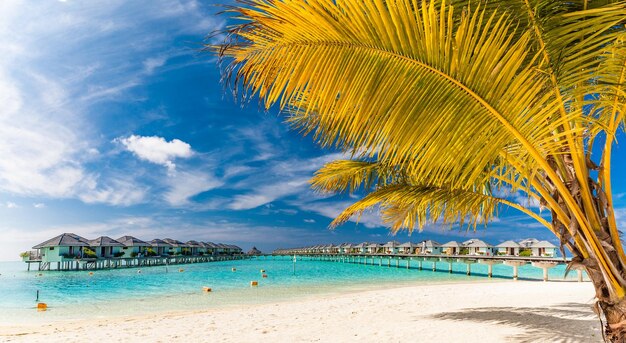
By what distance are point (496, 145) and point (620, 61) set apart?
1.01 meters

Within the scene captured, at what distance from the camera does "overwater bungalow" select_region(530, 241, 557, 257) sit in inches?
1710

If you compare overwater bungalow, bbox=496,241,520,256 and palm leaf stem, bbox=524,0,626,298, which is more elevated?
palm leaf stem, bbox=524,0,626,298

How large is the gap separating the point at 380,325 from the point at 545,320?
347 cm

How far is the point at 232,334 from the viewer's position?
8344 mm

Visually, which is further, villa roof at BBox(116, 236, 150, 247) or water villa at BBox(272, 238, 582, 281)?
villa roof at BBox(116, 236, 150, 247)

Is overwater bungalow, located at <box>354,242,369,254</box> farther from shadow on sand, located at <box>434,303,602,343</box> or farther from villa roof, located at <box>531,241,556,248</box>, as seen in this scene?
shadow on sand, located at <box>434,303,602,343</box>

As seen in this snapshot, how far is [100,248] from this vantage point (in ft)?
175

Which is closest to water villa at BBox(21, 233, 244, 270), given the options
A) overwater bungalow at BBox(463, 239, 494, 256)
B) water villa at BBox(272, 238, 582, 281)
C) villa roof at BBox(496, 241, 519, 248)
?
water villa at BBox(272, 238, 582, 281)

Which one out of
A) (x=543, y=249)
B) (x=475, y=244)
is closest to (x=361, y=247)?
(x=475, y=244)

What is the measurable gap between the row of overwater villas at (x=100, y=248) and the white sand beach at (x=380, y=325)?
138 ft

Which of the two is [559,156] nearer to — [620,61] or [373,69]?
→ [620,61]

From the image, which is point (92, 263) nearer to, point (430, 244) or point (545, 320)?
point (430, 244)

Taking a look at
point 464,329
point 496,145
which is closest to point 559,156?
point 496,145

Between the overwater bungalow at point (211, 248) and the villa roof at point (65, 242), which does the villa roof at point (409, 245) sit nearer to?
the overwater bungalow at point (211, 248)
